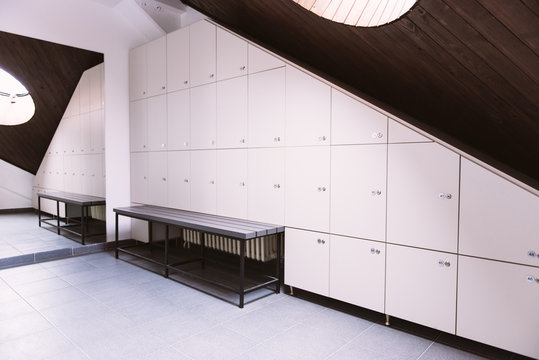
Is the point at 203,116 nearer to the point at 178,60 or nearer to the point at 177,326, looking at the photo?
the point at 178,60

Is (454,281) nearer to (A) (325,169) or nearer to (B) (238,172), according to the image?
(A) (325,169)

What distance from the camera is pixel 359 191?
2939mm

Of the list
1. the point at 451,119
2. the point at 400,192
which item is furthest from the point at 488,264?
the point at 451,119

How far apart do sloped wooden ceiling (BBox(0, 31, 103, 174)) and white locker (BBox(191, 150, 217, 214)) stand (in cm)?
239

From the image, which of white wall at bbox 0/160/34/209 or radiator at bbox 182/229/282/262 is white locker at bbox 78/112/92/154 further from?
radiator at bbox 182/229/282/262

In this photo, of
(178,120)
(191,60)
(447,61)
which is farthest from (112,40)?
(447,61)

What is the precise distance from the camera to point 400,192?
2691 mm

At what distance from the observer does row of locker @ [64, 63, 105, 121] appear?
5.19 metres

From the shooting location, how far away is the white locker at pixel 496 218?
214 centimetres

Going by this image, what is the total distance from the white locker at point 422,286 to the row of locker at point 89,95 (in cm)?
469

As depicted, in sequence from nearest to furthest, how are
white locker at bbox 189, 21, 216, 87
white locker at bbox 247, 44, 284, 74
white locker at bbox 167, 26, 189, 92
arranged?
white locker at bbox 247, 44, 284, 74 < white locker at bbox 189, 21, 216, 87 < white locker at bbox 167, 26, 189, 92

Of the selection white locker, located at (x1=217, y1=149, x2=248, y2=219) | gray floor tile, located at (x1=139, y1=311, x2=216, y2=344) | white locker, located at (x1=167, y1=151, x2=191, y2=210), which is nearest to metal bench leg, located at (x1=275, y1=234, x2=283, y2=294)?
white locker, located at (x1=217, y1=149, x2=248, y2=219)

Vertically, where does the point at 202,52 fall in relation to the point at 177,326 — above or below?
above

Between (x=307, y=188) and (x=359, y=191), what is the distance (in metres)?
0.52
